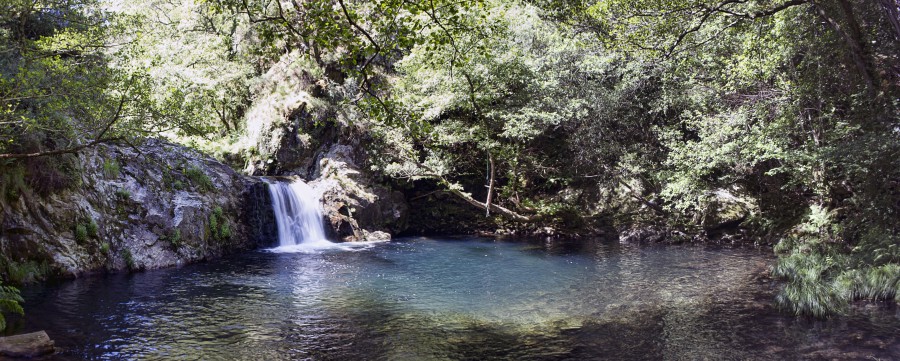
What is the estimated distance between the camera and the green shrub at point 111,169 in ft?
54.0

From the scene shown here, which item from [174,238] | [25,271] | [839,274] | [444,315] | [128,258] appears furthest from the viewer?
[174,238]

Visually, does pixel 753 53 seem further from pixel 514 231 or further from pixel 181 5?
pixel 181 5

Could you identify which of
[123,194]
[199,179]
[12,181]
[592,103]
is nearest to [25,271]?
[12,181]

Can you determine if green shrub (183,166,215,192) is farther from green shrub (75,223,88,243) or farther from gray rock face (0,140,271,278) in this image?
green shrub (75,223,88,243)

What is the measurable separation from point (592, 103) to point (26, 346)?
20905 mm

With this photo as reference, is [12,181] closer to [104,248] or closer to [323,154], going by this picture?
[104,248]

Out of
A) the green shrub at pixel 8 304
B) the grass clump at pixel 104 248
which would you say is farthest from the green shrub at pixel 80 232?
the green shrub at pixel 8 304

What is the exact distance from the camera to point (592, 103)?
2369 cm

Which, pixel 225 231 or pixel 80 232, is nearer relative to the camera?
pixel 80 232

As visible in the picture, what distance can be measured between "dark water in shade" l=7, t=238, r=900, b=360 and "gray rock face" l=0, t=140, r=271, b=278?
1.08m

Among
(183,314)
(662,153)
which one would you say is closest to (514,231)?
(662,153)

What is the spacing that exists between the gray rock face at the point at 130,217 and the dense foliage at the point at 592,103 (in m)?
1.79

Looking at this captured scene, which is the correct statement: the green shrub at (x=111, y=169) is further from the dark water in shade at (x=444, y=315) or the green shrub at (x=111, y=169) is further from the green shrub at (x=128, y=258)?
the dark water in shade at (x=444, y=315)

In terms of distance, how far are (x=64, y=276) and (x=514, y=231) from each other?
18538 mm
